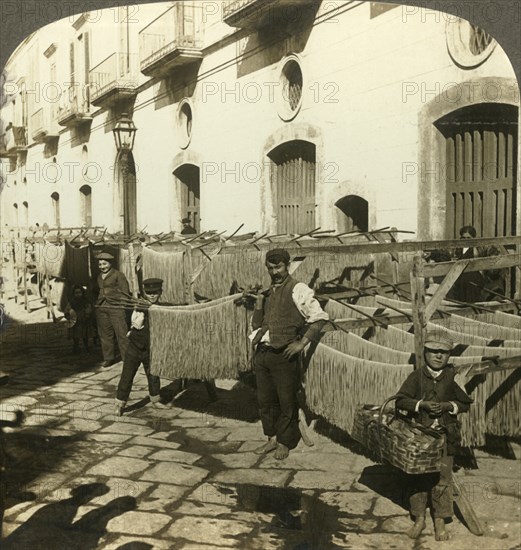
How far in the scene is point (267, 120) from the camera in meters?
9.19

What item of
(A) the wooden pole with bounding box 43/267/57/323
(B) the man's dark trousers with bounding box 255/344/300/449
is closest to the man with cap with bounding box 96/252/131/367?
(A) the wooden pole with bounding box 43/267/57/323

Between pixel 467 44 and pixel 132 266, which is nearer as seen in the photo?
pixel 467 44

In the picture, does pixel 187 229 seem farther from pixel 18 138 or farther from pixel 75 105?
pixel 18 138

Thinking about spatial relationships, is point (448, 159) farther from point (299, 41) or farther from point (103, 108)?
point (103, 108)

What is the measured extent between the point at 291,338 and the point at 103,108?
4969 millimetres

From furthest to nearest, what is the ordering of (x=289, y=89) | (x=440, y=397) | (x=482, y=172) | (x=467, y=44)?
(x=289, y=89) < (x=482, y=172) < (x=467, y=44) < (x=440, y=397)

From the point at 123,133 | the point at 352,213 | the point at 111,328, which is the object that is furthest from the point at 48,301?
the point at 352,213

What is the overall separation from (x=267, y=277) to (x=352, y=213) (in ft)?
6.64

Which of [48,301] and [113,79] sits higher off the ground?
[113,79]

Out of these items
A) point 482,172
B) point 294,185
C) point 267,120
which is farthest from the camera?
point 294,185

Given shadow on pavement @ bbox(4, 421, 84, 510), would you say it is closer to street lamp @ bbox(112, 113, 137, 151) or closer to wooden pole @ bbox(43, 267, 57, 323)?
street lamp @ bbox(112, 113, 137, 151)

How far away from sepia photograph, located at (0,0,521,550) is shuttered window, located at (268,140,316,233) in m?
0.04

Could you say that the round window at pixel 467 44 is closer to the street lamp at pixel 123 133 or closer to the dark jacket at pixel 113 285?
the street lamp at pixel 123 133

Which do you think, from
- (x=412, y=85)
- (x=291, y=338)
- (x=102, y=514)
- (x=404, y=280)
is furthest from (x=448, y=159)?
(x=102, y=514)
